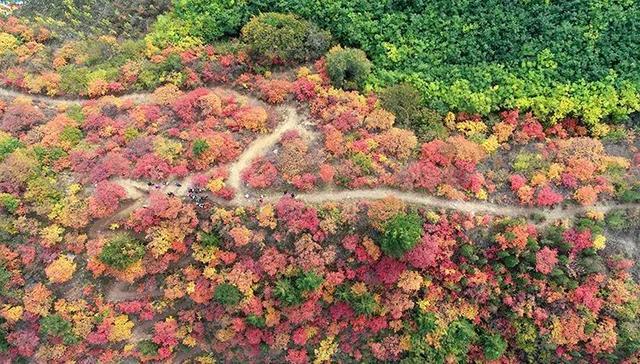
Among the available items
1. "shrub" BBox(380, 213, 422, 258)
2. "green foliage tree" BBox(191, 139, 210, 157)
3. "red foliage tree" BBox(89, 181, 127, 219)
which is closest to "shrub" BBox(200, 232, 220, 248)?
"green foliage tree" BBox(191, 139, 210, 157)

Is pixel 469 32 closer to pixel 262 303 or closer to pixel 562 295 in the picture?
pixel 562 295

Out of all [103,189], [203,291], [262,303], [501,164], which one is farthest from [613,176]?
[103,189]

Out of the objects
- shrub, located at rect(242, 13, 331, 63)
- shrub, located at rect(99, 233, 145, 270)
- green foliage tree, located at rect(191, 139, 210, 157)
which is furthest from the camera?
shrub, located at rect(242, 13, 331, 63)

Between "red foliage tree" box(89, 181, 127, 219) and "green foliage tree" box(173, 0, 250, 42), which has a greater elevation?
"green foliage tree" box(173, 0, 250, 42)

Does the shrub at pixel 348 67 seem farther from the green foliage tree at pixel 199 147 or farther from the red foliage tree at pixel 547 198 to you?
the red foliage tree at pixel 547 198

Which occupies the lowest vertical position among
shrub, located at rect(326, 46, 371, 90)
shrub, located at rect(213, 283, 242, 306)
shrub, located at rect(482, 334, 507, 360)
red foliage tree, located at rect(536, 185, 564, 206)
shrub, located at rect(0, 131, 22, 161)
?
shrub, located at rect(482, 334, 507, 360)

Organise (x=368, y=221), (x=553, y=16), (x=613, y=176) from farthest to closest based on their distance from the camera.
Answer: (x=553, y=16) < (x=613, y=176) < (x=368, y=221)

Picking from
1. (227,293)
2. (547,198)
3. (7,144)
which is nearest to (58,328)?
(227,293)

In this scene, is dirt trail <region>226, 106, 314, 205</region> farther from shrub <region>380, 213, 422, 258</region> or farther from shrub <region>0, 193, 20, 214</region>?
shrub <region>0, 193, 20, 214</region>
